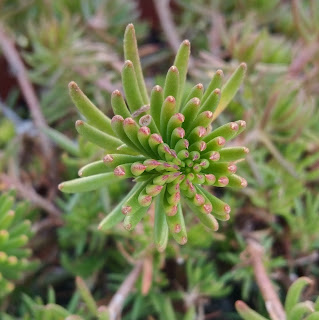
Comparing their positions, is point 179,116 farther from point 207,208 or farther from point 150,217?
point 150,217

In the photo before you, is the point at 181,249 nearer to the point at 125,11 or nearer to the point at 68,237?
the point at 68,237

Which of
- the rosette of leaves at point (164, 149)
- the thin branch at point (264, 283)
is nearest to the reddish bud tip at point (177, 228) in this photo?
the rosette of leaves at point (164, 149)

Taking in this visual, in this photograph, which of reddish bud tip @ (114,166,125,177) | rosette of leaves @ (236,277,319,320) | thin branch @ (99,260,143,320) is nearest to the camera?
reddish bud tip @ (114,166,125,177)

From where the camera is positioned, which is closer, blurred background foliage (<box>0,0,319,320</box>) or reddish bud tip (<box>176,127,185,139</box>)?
reddish bud tip (<box>176,127,185,139</box>)

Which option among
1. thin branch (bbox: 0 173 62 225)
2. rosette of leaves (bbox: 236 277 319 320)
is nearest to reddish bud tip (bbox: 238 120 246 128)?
rosette of leaves (bbox: 236 277 319 320)

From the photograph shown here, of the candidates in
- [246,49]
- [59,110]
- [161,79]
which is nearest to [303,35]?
[246,49]

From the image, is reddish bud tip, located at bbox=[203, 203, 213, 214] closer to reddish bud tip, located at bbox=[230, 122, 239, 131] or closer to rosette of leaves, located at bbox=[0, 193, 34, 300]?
reddish bud tip, located at bbox=[230, 122, 239, 131]
